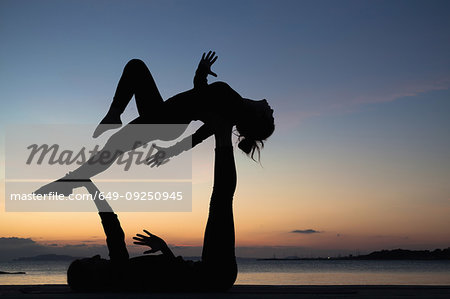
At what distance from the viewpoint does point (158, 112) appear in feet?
15.1

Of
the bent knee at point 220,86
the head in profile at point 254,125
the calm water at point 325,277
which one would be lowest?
the calm water at point 325,277

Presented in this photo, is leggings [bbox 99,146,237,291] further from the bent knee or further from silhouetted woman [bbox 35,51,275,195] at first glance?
the bent knee

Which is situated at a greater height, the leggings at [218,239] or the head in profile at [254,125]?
the head in profile at [254,125]

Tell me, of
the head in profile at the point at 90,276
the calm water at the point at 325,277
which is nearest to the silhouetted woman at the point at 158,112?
the head in profile at the point at 90,276

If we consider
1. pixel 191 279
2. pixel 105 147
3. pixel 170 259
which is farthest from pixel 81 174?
pixel 191 279

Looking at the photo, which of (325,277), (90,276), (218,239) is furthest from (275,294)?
(325,277)

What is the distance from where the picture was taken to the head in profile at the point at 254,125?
15.4 ft

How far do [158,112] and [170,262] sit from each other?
1594 mm

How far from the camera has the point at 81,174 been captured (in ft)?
14.2

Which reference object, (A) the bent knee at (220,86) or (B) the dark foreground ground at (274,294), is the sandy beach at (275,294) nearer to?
(B) the dark foreground ground at (274,294)

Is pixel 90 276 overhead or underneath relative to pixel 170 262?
underneath

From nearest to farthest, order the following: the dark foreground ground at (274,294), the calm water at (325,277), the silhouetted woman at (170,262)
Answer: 1. the dark foreground ground at (274,294)
2. the silhouetted woman at (170,262)
3. the calm water at (325,277)

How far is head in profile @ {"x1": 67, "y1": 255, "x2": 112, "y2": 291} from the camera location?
409cm

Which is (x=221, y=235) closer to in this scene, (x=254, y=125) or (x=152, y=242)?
(x=152, y=242)
